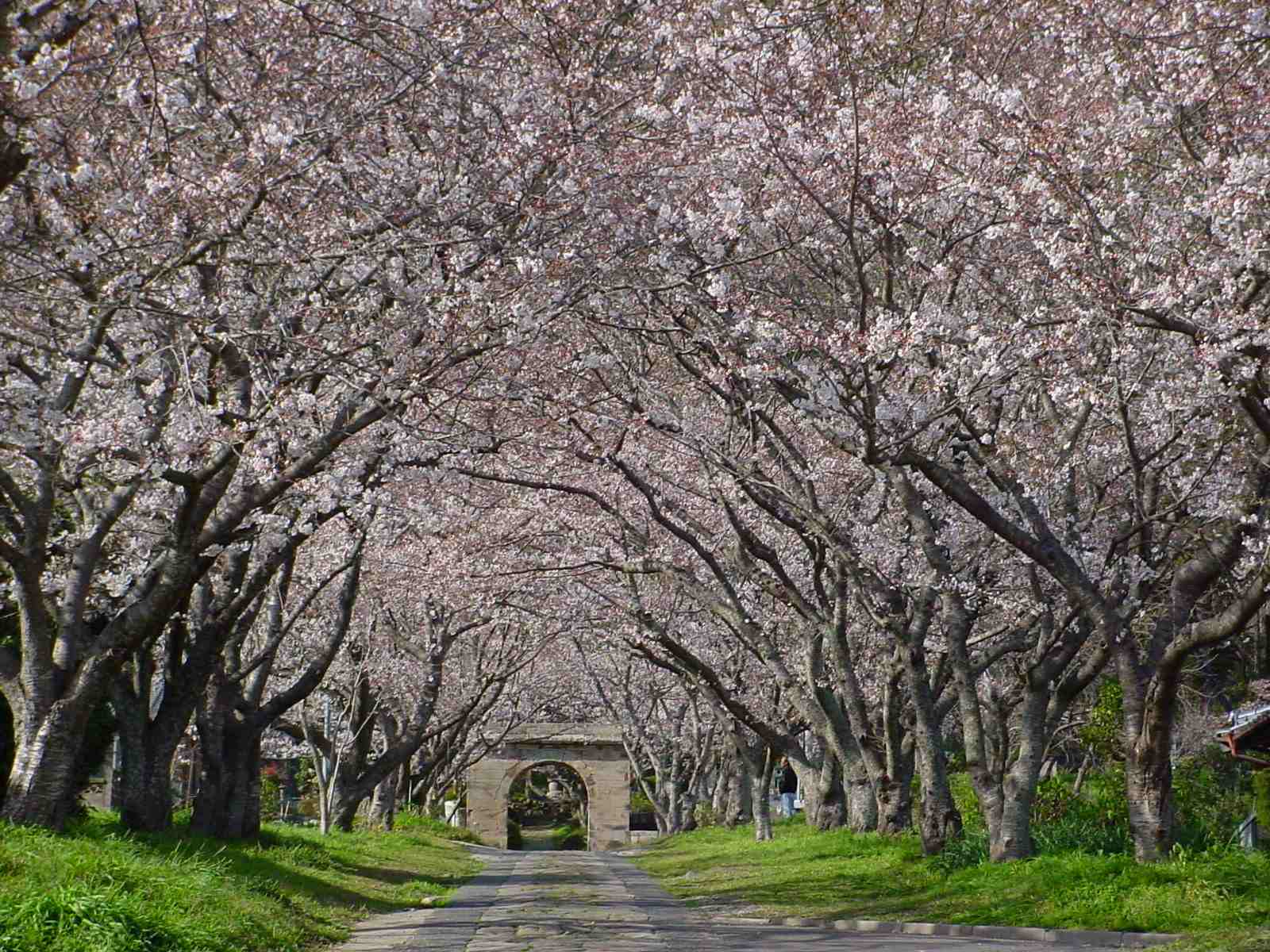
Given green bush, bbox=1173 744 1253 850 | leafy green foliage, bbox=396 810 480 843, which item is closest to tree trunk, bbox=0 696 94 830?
green bush, bbox=1173 744 1253 850

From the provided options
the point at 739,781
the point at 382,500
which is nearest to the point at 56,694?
the point at 382,500

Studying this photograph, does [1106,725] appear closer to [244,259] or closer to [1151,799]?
[1151,799]

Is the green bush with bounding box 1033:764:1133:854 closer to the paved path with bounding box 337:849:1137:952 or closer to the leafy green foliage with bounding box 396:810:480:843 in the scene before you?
the paved path with bounding box 337:849:1137:952

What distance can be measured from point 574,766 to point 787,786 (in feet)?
55.3

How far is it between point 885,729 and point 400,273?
10.8m

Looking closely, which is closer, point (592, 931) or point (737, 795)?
point (592, 931)

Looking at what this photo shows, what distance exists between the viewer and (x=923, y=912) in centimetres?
1356

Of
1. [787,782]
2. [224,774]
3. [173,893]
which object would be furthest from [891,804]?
[787,782]

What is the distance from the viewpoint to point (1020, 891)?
1313 centimetres

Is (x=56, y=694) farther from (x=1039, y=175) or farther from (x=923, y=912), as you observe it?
(x=1039, y=175)

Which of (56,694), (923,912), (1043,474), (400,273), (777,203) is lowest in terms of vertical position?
(923,912)

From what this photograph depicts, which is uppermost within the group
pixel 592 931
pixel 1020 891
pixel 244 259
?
pixel 244 259

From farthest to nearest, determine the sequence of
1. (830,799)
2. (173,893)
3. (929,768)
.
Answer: (830,799) → (929,768) → (173,893)

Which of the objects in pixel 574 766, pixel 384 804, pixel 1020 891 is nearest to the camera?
pixel 1020 891
